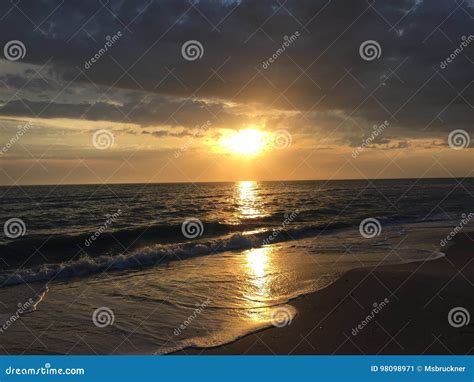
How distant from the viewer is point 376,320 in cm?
832

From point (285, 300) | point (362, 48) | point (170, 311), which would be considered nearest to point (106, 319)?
point (170, 311)

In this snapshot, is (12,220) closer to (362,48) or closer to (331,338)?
(362,48)

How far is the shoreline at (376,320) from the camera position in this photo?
717cm

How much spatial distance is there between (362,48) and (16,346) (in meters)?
13.0

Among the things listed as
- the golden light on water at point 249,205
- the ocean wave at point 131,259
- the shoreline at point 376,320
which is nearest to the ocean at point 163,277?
the ocean wave at point 131,259

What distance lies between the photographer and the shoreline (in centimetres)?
717

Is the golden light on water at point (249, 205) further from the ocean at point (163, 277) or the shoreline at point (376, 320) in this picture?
the shoreline at point (376, 320)

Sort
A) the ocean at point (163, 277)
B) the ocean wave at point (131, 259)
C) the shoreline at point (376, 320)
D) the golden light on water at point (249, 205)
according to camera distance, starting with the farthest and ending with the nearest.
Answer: the golden light on water at point (249, 205), the ocean wave at point (131, 259), the ocean at point (163, 277), the shoreline at point (376, 320)

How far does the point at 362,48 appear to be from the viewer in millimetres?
14883

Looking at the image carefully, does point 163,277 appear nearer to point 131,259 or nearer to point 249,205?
point 131,259

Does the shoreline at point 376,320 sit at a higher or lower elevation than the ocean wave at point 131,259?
lower

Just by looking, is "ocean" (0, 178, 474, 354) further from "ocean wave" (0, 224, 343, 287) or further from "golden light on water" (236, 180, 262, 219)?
"golden light on water" (236, 180, 262, 219)

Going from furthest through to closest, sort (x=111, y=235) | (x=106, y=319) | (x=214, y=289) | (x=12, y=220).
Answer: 1. (x=12, y=220)
2. (x=111, y=235)
3. (x=214, y=289)
4. (x=106, y=319)

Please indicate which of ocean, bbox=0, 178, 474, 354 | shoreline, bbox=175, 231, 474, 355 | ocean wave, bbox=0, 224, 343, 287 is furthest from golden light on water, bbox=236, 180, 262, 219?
shoreline, bbox=175, 231, 474, 355
